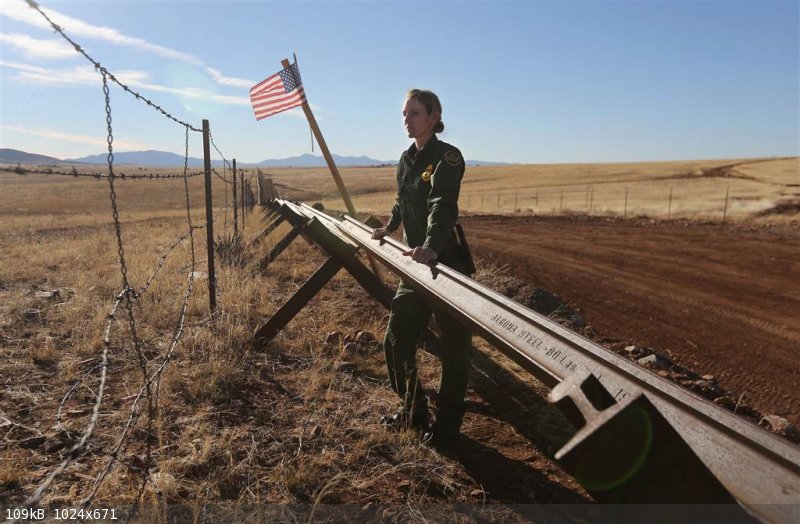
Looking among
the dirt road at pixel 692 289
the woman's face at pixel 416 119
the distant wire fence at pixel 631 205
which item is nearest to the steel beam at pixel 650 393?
the woman's face at pixel 416 119

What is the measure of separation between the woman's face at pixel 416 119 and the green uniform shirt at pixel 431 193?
0.07 metres

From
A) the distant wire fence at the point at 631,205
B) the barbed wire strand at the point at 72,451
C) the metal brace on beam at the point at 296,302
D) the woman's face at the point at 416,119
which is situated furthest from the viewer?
the distant wire fence at the point at 631,205

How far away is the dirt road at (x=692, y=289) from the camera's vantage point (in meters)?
5.52

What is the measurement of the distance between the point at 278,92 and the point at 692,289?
693 centimetres

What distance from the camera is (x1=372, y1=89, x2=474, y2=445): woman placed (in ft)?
10.1

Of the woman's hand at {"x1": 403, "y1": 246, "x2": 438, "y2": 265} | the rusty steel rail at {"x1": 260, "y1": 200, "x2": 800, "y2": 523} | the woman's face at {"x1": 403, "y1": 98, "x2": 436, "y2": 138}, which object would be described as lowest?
the rusty steel rail at {"x1": 260, "y1": 200, "x2": 800, "y2": 523}

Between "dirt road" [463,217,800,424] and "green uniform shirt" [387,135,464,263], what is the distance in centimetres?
350

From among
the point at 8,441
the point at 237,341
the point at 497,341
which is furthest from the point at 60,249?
the point at 497,341

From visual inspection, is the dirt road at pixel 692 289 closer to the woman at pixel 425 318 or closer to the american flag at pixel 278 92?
the woman at pixel 425 318

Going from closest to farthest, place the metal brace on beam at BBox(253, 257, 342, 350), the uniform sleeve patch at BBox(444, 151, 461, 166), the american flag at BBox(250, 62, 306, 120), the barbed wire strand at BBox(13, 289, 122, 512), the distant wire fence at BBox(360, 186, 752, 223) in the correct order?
the barbed wire strand at BBox(13, 289, 122, 512)
the uniform sleeve patch at BBox(444, 151, 461, 166)
the metal brace on beam at BBox(253, 257, 342, 350)
the american flag at BBox(250, 62, 306, 120)
the distant wire fence at BBox(360, 186, 752, 223)

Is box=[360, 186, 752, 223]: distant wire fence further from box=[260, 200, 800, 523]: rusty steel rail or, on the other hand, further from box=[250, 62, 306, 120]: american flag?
box=[260, 200, 800, 523]: rusty steel rail

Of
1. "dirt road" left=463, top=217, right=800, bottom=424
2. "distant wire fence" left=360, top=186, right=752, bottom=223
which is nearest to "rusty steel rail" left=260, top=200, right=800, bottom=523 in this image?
"dirt road" left=463, top=217, right=800, bottom=424

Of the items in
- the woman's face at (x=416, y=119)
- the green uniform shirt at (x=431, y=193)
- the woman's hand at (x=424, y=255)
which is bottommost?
the woman's hand at (x=424, y=255)

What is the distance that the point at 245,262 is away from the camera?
733cm
